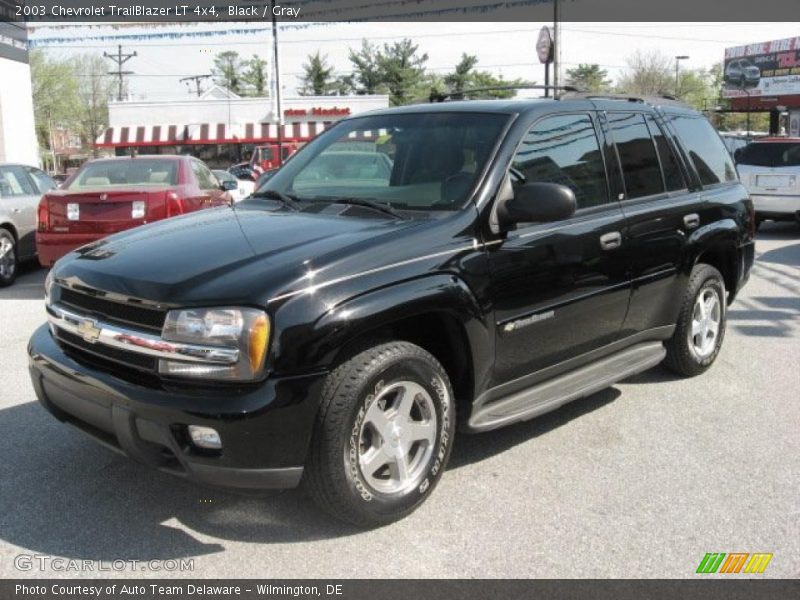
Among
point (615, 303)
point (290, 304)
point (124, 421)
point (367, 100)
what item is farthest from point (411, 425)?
point (367, 100)

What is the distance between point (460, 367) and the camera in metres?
3.62

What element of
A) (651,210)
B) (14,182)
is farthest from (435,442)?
(14,182)

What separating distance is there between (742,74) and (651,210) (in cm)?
5912

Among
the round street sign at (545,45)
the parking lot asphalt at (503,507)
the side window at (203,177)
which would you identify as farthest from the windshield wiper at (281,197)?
the round street sign at (545,45)

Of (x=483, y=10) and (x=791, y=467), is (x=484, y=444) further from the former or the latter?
(x=483, y=10)

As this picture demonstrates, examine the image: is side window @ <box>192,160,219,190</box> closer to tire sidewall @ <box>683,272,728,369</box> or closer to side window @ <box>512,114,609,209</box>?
side window @ <box>512,114,609,209</box>

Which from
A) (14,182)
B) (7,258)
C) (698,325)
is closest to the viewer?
(698,325)

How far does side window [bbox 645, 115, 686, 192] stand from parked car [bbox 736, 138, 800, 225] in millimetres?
9565

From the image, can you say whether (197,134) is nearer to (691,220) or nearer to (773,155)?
(773,155)

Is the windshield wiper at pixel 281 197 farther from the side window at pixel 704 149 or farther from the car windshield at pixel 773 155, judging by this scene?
the car windshield at pixel 773 155

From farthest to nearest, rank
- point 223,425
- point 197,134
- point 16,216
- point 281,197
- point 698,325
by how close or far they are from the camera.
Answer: point 197,134
point 16,216
point 698,325
point 281,197
point 223,425

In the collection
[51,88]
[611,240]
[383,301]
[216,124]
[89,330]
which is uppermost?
[51,88]

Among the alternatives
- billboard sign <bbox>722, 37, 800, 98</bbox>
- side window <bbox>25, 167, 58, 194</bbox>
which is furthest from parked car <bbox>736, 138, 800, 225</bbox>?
billboard sign <bbox>722, 37, 800, 98</bbox>

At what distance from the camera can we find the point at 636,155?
4738 millimetres
